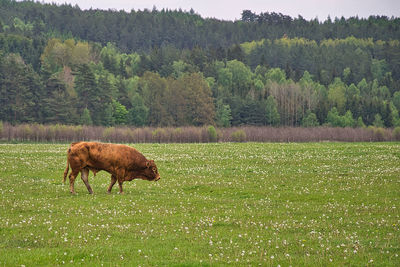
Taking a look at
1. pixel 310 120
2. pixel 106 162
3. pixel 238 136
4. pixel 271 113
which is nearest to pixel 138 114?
pixel 271 113

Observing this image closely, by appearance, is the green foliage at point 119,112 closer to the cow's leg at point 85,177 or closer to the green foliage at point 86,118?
the green foliage at point 86,118

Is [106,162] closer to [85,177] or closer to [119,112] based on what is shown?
[85,177]

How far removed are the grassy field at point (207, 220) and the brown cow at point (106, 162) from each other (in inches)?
32.1

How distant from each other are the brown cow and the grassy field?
2.68ft

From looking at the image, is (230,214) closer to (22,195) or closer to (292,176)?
(22,195)

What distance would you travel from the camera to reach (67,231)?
14086 millimetres

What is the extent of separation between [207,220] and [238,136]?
71.2 m

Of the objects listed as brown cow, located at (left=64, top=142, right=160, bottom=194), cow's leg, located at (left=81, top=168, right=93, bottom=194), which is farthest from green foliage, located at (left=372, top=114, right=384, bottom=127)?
cow's leg, located at (left=81, top=168, right=93, bottom=194)

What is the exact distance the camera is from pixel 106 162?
2247cm

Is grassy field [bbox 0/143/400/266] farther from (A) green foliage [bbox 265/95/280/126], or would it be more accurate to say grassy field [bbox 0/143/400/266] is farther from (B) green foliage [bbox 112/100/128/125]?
(A) green foliage [bbox 265/95/280/126]

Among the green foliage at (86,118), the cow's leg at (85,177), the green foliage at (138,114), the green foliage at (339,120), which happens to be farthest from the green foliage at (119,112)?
the cow's leg at (85,177)

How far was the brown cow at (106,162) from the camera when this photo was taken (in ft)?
72.3

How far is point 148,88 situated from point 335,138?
70.9m

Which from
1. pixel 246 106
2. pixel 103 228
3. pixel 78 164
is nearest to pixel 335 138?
pixel 246 106
